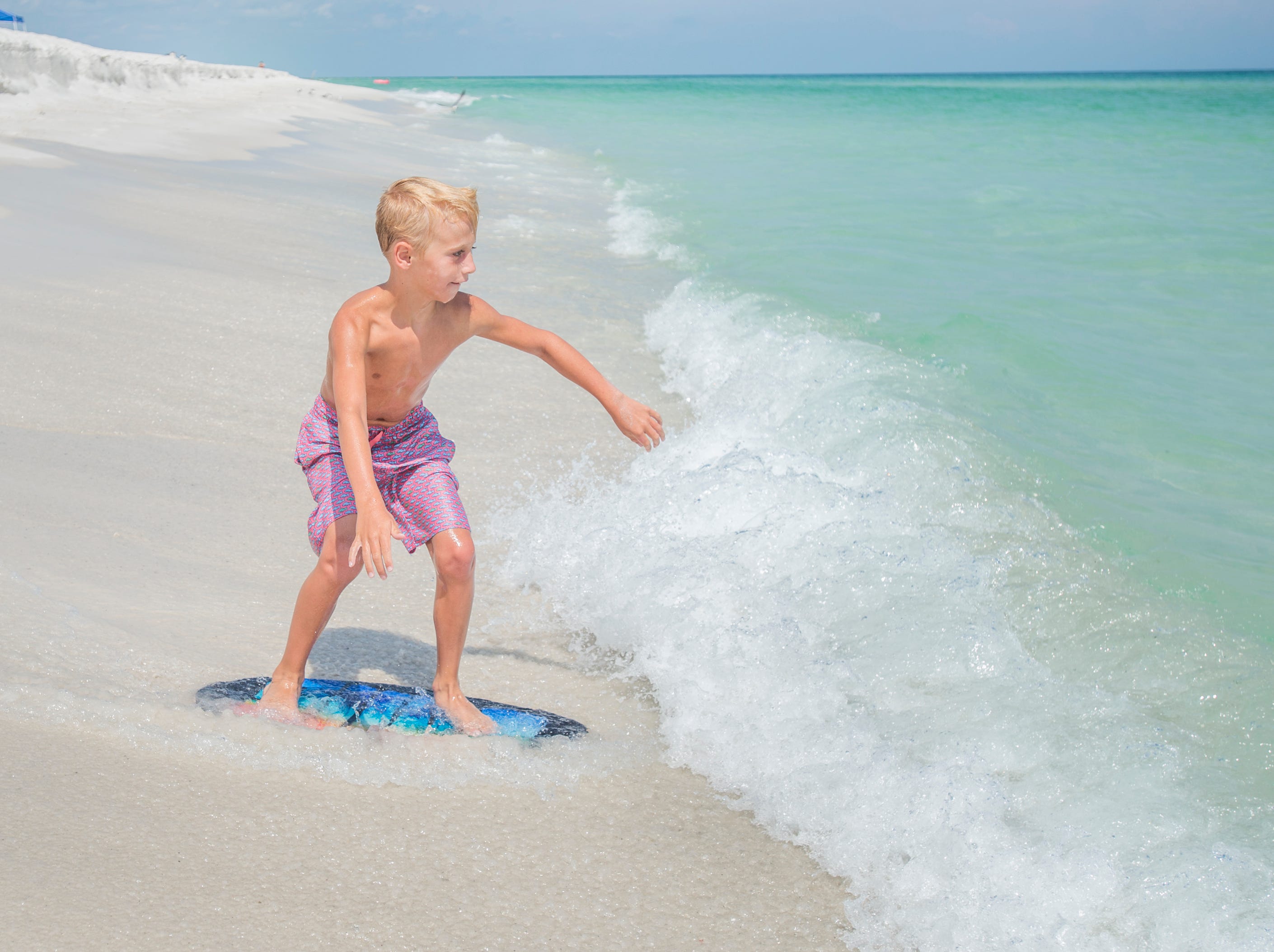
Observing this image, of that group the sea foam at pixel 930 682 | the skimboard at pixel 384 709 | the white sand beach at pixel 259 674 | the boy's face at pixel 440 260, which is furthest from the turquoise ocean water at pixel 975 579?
the boy's face at pixel 440 260

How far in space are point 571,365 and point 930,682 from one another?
4.65 feet

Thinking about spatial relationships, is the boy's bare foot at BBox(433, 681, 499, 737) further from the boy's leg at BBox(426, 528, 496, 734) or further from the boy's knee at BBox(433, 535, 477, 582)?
the boy's knee at BBox(433, 535, 477, 582)

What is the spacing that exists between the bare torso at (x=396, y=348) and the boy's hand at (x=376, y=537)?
391 mm

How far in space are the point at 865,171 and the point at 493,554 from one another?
16.0 meters

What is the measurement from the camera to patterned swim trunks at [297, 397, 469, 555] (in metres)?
2.71

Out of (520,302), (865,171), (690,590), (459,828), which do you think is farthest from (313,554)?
(865,171)

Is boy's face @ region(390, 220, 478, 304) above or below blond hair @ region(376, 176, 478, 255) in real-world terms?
below

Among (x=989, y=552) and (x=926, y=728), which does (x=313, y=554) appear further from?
(x=989, y=552)

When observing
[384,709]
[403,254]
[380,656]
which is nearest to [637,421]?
[403,254]

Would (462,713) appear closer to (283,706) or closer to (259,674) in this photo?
(283,706)

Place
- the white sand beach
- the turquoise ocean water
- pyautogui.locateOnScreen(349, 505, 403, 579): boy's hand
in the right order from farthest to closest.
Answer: the turquoise ocean water → pyautogui.locateOnScreen(349, 505, 403, 579): boy's hand → the white sand beach

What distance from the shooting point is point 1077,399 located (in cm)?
629

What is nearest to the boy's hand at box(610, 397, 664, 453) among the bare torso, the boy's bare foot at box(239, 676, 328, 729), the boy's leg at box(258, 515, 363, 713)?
the bare torso

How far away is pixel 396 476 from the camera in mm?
2846
